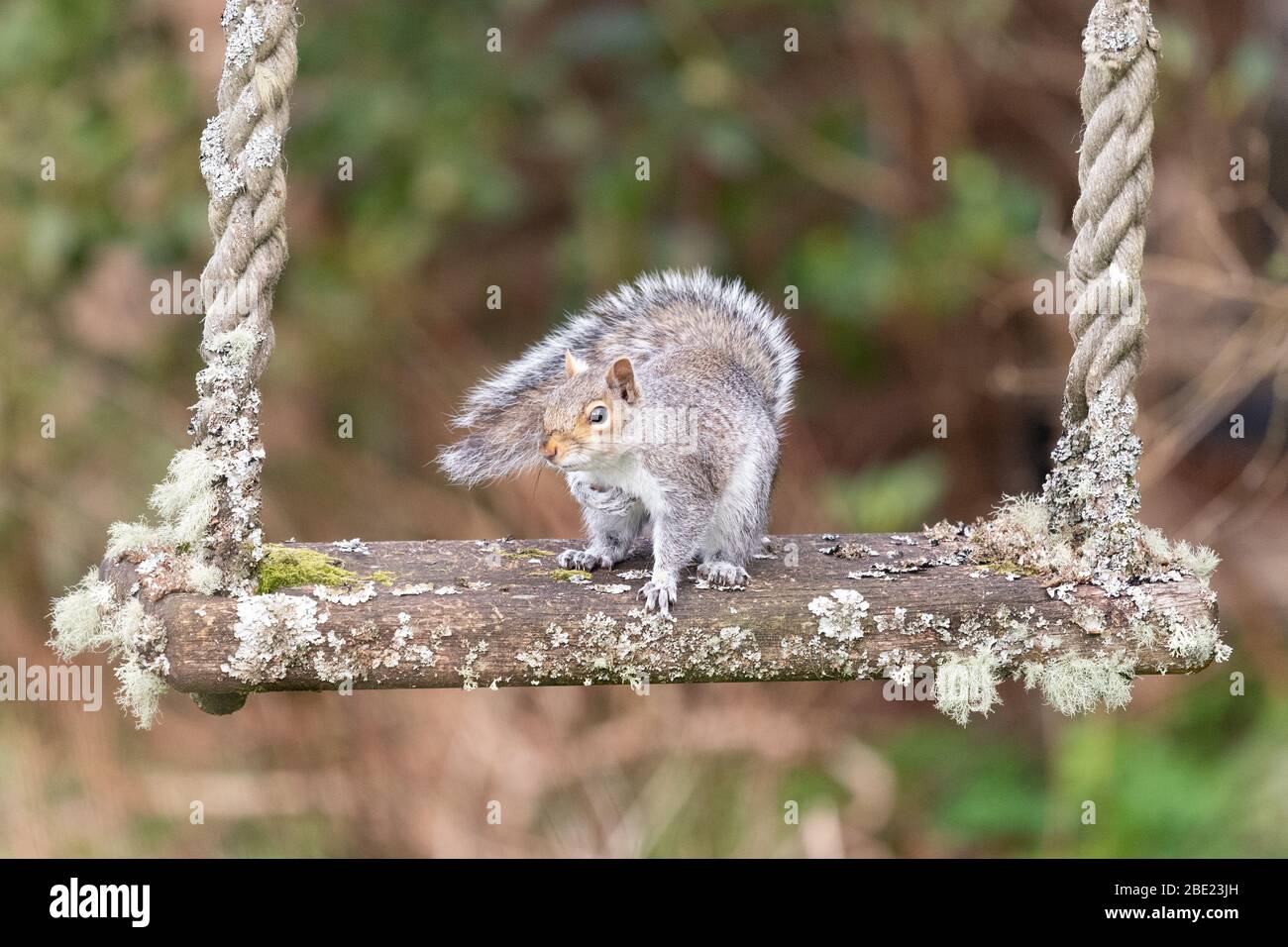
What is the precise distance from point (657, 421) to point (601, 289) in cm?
256

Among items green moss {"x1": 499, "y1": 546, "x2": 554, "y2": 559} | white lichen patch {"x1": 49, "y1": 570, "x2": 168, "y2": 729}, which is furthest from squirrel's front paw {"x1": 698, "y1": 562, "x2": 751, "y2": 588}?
white lichen patch {"x1": 49, "y1": 570, "x2": 168, "y2": 729}

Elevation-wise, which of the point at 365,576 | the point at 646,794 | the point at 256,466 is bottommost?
the point at 646,794

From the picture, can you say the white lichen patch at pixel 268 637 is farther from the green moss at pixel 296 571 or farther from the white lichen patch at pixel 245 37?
the white lichen patch at pixel 245 37

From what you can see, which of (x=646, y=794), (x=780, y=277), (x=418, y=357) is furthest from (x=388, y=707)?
(x=780, y=277)

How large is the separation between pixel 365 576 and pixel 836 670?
75 cm

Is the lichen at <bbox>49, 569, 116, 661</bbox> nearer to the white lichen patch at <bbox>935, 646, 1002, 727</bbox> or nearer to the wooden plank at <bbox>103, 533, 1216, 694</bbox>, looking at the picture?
the wooden plank at <bbox>103, 533, 1216, 694</bbox>

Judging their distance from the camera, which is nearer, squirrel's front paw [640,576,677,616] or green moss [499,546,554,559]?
squirrel's front paw [640,576,677,616]

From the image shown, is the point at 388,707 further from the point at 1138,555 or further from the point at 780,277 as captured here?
the point at 1138,555

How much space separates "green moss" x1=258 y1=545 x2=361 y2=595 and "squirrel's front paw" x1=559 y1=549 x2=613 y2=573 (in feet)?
1.28

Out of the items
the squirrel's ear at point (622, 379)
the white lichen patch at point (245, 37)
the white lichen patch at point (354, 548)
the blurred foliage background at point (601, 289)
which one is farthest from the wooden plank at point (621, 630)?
the blurred foliage background at point (601, 289)

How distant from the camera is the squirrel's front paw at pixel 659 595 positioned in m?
2.12

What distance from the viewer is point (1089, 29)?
6.91ft

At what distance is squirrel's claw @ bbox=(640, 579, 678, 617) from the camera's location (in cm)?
212

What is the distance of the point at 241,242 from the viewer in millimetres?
1980
